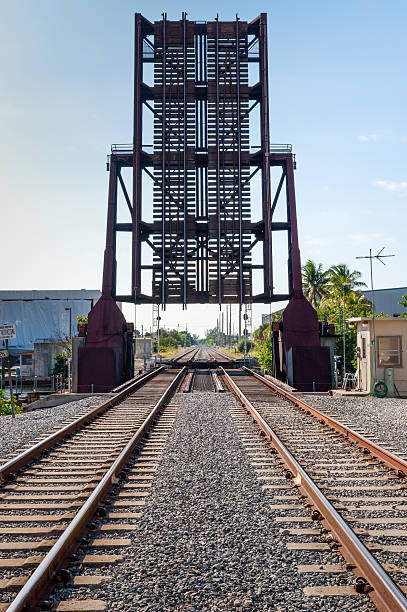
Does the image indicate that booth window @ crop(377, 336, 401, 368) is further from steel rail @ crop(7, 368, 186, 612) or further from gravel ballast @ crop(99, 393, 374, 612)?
steel rail @ crop(7, 368, 186, 612)

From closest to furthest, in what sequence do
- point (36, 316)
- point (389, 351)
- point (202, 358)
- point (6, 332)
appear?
point (6, 332) < point (389, 351) < point (202, 358) < point (36, 316)

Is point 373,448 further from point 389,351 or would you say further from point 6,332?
point 389,351

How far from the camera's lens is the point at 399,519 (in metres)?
4.79

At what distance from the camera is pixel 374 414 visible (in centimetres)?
1173

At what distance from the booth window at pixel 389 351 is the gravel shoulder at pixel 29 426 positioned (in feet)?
31.3

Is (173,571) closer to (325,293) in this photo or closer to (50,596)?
(50,596)

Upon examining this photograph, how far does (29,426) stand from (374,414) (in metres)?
7.89

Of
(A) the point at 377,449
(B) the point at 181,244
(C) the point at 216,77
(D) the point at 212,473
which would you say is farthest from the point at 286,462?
(C) the point at 216,77

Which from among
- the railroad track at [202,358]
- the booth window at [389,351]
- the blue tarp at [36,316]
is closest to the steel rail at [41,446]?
the booth window at [389,351]

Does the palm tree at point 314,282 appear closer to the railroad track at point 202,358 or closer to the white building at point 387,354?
the railroad track at point 202,358

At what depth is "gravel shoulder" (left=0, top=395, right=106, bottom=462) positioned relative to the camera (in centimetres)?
834

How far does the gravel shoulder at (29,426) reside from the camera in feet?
27.4

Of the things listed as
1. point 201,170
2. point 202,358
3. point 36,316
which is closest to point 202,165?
point 201,170

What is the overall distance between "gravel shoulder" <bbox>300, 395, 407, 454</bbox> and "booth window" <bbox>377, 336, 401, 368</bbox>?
5.66 feet
